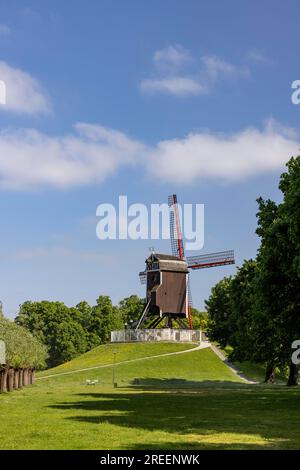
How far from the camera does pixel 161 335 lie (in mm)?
104938

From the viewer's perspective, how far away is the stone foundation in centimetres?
10488

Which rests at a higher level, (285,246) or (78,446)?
(285,246)

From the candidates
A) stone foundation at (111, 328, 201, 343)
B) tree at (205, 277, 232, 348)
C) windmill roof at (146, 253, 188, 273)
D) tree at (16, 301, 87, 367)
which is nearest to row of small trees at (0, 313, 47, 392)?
stone foundation at (111, 328, 201, 343)

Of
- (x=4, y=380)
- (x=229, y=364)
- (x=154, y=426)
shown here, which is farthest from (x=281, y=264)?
(x=229, y=364)

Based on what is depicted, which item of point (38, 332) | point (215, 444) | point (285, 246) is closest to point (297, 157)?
point (285, 246)

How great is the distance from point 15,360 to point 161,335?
4227 cm

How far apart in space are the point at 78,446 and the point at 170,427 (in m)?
5.54

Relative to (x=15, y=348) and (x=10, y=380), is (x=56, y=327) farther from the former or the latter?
(x=10, y=380)

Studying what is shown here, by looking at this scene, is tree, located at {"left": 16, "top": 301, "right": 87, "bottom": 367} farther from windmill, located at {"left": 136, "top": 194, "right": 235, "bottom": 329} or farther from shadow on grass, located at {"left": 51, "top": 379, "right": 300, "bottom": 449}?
shadow on grass, located at {"left": 51, "top": 379, "right": 300, "bottom": 449}

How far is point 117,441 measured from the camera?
17359 mm

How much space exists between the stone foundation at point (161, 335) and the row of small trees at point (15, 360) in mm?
20746

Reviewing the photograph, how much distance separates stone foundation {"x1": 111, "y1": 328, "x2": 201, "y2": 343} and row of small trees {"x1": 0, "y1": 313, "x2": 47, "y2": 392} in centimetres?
2075
